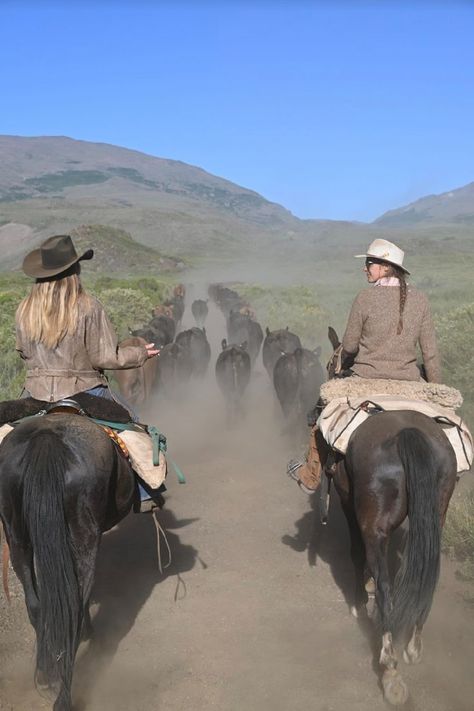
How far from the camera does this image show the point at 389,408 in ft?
15.6

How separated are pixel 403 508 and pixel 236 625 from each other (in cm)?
190

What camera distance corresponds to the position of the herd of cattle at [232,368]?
11.2m

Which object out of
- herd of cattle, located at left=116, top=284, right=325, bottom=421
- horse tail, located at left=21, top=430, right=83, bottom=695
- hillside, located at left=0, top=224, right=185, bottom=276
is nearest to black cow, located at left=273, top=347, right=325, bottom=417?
herd of cattle, located at left=116, top=284, right=325, bottom=421

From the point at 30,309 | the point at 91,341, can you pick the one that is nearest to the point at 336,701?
the point at 91,341

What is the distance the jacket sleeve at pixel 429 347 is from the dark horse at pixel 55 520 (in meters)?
2.53

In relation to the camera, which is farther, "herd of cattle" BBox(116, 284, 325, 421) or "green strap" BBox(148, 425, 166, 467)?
"herd of cattle" BBox(116, 284, 325, 421)

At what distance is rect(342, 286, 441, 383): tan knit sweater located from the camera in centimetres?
504

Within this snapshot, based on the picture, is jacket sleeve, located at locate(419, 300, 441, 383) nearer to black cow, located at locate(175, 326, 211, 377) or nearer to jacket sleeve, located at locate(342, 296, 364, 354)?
jacket sleeve, located at locate(342, 296, 364, 354)

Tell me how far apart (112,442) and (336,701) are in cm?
221

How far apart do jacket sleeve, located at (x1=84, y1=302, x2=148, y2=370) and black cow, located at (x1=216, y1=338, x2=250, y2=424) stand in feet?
25.1

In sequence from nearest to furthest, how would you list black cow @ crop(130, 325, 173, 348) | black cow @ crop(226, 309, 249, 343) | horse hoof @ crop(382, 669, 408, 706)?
horse hoof @ crop(382, 669, 408, 706) < black cow @ crop(130, 325, 173, 348) < black cow @ crop(226, 309, 249, 343)

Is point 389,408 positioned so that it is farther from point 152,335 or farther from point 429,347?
point 152,335

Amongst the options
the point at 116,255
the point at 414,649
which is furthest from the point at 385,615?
the point at 116,255

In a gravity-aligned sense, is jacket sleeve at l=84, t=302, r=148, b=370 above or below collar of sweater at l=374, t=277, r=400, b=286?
below
